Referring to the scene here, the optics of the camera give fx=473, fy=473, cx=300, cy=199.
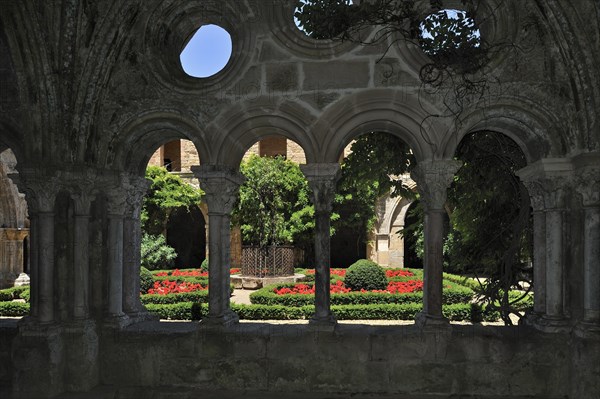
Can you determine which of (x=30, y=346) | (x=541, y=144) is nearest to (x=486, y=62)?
(x=541, y=144)

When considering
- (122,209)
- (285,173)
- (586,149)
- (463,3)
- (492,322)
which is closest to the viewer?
(586,149)

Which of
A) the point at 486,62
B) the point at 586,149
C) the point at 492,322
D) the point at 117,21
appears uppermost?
the point at 117,21

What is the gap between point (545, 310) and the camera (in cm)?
475

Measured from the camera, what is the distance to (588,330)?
169 inches

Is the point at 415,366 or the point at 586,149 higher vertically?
the point at 586,149

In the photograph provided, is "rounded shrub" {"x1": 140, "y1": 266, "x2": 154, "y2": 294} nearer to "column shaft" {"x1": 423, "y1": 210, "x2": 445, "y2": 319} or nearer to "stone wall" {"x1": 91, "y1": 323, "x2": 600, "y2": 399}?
"stone wall" {"x1": 91, "y1": 323, "x2": 600, "y2": 399}

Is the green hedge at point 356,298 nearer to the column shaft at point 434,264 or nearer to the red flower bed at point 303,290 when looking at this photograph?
the red flower bed at point 303,290

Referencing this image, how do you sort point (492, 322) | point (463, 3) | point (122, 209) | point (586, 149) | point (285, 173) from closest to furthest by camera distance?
point (586, 149) < point (463, 3) < point (122, 209) < point (492, 322) < point (285, 173)

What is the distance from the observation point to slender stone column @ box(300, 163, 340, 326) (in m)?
4.82

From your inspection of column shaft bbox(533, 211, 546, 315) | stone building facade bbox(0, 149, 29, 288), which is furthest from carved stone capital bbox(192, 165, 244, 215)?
stone building facade bbox(0, 149, 29, 288)

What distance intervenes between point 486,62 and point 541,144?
101cm

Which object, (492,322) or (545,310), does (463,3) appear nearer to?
(545,310)

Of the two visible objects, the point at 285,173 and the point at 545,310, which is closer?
the point at 545,310

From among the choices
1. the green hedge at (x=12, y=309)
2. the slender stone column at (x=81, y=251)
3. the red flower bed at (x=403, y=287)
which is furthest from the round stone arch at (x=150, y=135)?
the red flower bed at (x=403, y=287)
